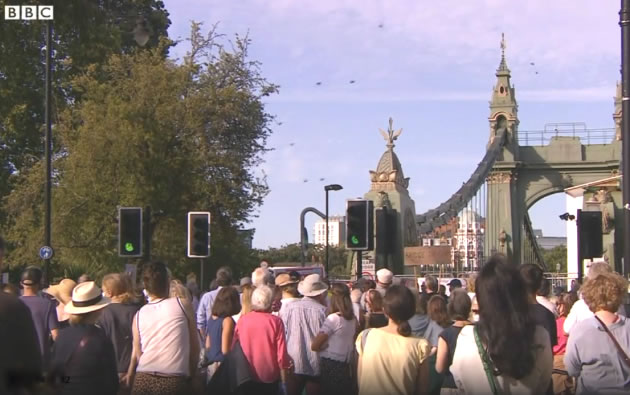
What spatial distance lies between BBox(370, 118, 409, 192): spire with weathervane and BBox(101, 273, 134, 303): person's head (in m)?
31.0

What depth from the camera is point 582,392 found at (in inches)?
301

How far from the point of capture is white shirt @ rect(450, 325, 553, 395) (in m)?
6.58

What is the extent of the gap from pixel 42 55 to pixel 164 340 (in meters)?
28.6

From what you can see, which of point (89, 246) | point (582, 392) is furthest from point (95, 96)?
point (582, 392)

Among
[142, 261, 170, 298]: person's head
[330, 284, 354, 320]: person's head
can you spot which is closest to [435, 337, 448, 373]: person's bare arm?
[142, 261, 170, 298]: person's head

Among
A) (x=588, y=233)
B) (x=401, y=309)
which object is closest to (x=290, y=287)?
(x=401, y=309)

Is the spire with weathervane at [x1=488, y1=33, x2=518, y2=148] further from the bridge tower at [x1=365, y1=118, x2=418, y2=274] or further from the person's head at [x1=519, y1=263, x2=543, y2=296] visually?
the person's head at [x1=519, y1=263, x2=543, y2=296]

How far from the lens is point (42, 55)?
3619cm

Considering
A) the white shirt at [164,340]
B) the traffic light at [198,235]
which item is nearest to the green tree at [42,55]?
the traffic light at [198,235]

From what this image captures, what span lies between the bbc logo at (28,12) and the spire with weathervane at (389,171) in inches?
803

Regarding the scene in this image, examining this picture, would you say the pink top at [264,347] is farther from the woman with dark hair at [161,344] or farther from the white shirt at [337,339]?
the woman with dark hair at [161,344]

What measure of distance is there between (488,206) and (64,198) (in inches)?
1269

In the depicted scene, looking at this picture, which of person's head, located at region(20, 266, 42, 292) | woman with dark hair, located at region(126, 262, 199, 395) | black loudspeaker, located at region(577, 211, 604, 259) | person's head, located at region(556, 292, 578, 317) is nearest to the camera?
woman with dark hair, located at region(126, 262, 199, 395)

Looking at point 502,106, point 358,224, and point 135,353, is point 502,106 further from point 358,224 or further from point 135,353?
point 135,353
